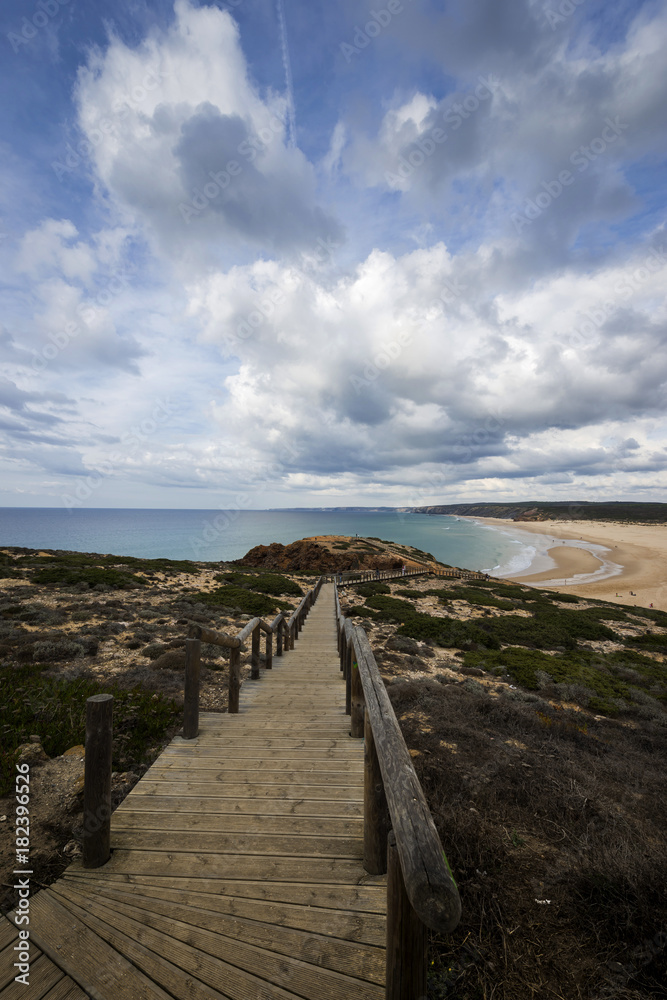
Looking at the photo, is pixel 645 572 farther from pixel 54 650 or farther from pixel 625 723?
pixel 54 650

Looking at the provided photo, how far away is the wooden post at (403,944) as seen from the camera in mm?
1463

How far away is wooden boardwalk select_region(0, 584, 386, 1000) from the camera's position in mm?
1787

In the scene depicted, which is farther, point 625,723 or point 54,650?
point 54,650

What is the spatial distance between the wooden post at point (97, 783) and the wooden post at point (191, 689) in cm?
151

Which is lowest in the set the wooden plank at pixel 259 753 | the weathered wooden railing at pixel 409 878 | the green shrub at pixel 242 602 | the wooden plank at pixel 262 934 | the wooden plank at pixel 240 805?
the green shrub at pixel 242 602

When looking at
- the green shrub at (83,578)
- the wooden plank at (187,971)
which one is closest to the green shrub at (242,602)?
the green shrub at (83,578)

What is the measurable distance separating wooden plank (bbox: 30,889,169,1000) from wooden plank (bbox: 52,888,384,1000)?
11 cm

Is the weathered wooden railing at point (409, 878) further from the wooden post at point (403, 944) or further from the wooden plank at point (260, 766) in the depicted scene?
the wooden plank at point (260, 766)

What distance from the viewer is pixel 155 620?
11.5 metres

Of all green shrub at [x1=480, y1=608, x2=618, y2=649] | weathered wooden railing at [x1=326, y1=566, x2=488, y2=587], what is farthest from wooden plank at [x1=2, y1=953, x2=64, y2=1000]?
weathered wooden railing at [x1=326, y1=566, x2=488, y2=587]

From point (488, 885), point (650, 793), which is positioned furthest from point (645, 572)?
point (488, 885)

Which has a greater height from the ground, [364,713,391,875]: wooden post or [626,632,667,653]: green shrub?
[364,713,391,875]: wooden post

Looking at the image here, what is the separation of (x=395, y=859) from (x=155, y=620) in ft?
38.0

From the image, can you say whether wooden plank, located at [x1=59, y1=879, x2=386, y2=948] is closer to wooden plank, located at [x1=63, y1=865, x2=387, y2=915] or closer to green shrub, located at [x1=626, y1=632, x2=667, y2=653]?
wooden plank, located at [x1=63, y1=865, x2=387, y2=915]
